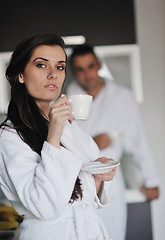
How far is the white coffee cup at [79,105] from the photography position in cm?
109

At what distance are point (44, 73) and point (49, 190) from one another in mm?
419

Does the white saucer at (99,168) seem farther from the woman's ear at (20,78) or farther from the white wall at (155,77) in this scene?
the white wall at (155,77)

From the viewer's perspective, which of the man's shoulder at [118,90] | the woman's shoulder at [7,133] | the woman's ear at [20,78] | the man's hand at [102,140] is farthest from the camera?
the man's shoulder at [118,90]

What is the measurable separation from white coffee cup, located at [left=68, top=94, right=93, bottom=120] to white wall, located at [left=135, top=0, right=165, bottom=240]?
1633 mm

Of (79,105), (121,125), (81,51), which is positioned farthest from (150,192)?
(79,105)

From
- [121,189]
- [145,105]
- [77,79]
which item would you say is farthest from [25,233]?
[145,105]

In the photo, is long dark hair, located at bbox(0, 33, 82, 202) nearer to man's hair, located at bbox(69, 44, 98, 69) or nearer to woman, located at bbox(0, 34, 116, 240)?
woman, located at bbox(0, 34, 116, 240)

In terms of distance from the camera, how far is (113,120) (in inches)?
101

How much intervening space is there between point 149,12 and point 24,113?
75.9 inches

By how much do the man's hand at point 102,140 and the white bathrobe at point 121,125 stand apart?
25 millimetres

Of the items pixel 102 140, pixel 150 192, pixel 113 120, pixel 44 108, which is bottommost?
pixel 150 192

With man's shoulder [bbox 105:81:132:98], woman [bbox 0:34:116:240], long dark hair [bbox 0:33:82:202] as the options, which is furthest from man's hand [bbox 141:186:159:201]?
long dark hair [bbox 0:33:82:202]

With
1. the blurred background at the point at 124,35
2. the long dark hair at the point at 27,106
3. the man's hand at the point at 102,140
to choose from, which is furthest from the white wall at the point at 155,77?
the long dark hair at the point at 27,106

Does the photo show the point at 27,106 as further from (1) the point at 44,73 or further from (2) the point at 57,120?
(2) the point at 57,120
